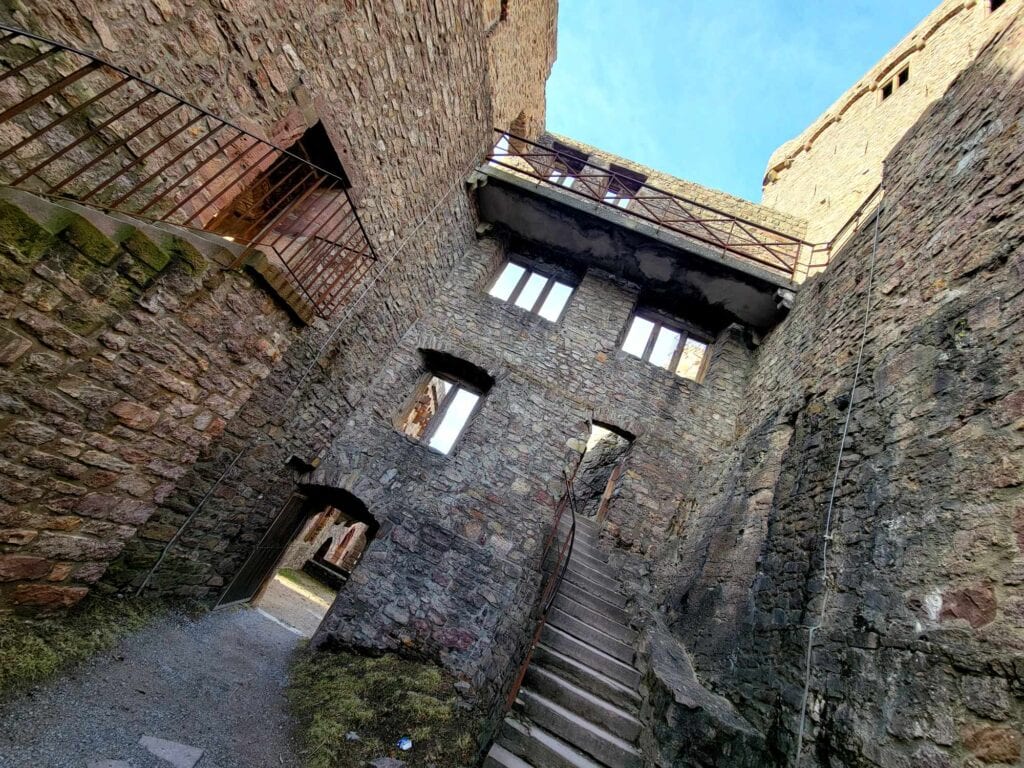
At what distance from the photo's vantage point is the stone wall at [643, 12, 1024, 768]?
214cm

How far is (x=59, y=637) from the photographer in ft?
9.01

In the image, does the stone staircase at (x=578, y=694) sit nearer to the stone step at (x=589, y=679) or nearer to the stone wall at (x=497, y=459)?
the stone step at (x=589, y=679)

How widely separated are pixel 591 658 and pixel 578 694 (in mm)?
559

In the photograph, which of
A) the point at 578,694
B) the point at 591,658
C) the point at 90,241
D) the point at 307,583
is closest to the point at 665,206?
the point at 591,658

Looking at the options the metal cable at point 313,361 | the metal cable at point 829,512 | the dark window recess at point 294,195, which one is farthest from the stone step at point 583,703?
the dark window recess at point 294,195

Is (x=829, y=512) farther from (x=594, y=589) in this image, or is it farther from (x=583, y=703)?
(x=594, y=589)

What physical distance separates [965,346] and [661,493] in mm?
4178

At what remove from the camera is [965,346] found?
9.35 ft

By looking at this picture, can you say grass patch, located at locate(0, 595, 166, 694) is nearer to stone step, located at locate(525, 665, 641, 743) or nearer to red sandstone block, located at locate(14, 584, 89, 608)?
red sandstone block, located at locate(14, 584, 89, 608)

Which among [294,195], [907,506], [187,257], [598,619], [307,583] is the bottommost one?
[307,583]

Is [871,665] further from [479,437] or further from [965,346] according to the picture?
[479,437]

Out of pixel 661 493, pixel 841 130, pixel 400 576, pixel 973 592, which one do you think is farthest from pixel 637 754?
pixel 841 130

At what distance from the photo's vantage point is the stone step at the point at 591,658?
4.21m

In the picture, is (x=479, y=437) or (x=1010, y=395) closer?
(x=1010, y=395)
